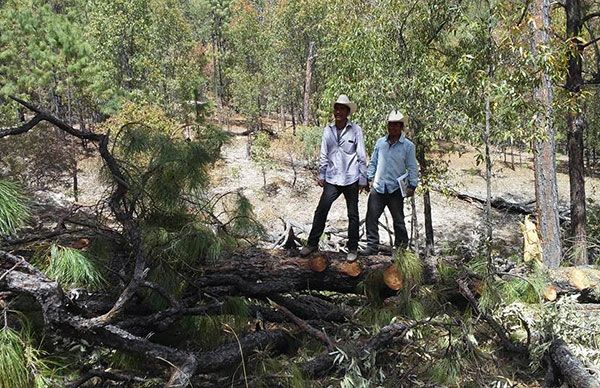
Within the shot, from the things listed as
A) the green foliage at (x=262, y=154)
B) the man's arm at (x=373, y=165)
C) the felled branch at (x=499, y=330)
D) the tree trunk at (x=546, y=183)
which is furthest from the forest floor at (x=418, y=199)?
the felled branch at (x=499, y=330)

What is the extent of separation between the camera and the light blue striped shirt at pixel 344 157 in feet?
13.4

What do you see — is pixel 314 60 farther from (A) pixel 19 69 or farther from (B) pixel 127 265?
(B) pixel 127 265

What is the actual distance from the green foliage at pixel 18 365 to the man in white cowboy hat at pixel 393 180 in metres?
2.72

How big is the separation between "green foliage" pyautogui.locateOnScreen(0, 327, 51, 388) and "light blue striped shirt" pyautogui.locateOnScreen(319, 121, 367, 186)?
8.33 ft

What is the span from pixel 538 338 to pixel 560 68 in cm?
299

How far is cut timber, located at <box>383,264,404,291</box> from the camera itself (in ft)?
12.9

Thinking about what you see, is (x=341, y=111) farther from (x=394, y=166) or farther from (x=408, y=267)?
(x=408, y=267)

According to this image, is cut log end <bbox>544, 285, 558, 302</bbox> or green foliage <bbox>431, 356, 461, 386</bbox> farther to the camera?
cut log end <bbox>544, 285, 558, 302</bbox>

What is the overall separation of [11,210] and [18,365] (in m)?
0.75

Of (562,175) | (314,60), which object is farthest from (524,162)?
(314,60)

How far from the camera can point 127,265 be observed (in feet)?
11.2

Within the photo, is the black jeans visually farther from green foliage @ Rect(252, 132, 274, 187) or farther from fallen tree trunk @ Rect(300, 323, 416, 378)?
green foliage @ Rect(252, 132, 274, 187)

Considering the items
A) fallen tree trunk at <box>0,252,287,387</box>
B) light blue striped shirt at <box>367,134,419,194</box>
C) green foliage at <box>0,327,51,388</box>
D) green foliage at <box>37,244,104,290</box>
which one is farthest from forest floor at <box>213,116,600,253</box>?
green foliage at <box>0,327,51,388</box>

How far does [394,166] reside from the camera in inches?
167
